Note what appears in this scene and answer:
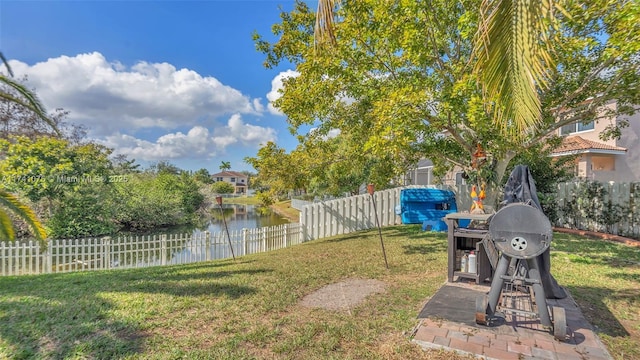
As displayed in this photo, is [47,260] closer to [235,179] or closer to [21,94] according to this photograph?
[21,94]

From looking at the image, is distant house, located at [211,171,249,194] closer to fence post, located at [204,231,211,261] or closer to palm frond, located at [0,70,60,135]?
fence post, located at [204,231,211,261]

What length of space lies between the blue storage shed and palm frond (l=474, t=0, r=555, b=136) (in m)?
9.24

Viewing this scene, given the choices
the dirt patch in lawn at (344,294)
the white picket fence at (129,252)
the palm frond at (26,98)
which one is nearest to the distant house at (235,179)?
the white picket fence at (129,252)

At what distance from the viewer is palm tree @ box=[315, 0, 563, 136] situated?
256 cm

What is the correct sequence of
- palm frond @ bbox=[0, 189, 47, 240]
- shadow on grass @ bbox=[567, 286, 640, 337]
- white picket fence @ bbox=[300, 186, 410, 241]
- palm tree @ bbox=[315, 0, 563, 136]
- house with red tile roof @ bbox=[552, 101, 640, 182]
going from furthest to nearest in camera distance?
house with red tile roof @ bbox=[552, 101, 640, 182]
white picket fence @ bbox=[300, 186, 410, 241]
palm frond @ bbox=[0, 189, 47, 240]
shadow on grass @ bbox=[567, 286, 640, 337]
palm tree @ bbox=[315, 0, 563, 136]

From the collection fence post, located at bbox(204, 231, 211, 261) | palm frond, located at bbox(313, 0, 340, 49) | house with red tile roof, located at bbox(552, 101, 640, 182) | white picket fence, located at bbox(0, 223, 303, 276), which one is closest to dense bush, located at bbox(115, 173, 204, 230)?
white picket fence, located at bbox(0, 223, 303, 276)

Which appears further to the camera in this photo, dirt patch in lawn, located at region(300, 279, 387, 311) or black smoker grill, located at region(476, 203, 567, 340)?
dirt patch in lawn, located at region(300, 279, 387, 311)

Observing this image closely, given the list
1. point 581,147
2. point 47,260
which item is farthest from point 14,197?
point 581,147

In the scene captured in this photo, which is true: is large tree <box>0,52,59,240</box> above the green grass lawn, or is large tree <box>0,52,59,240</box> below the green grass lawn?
above

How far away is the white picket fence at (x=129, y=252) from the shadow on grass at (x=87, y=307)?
4.96 feet

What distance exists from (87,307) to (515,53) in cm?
564

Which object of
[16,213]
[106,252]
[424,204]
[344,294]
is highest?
[16,213]

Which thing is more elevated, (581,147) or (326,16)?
(326,16)

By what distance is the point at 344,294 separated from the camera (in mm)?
4543
